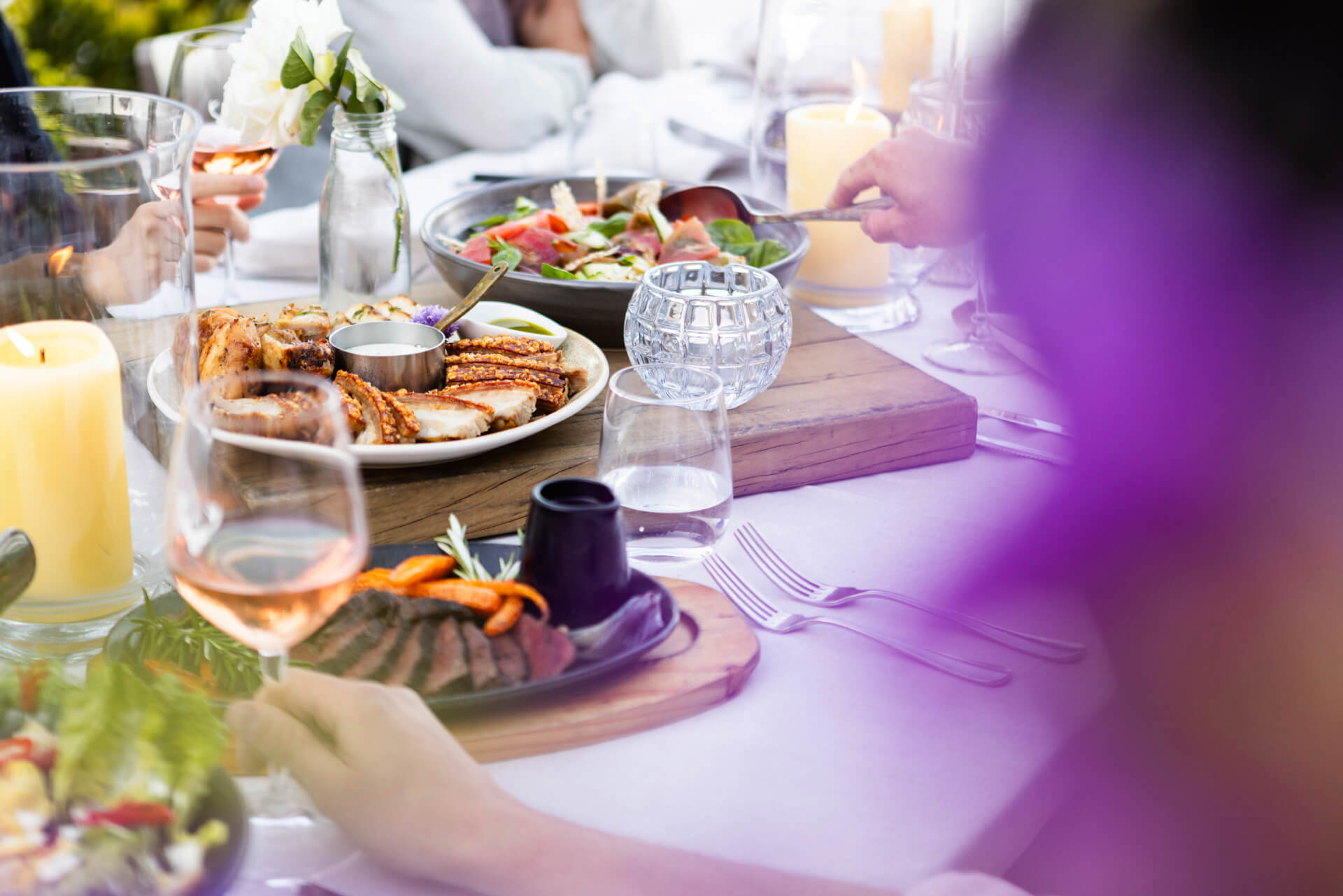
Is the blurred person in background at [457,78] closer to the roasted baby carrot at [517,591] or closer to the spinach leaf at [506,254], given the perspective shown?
the spinach leaf at [506,254]

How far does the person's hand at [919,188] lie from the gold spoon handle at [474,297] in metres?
0.51

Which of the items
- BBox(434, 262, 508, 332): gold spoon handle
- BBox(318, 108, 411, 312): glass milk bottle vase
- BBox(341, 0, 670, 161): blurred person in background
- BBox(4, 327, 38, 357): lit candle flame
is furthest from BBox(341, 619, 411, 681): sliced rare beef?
BBox(341, 0, 670, 161): blurred person in background

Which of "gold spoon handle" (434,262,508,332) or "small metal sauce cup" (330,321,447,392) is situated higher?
"gold spoon handle" (434,262,508,332)

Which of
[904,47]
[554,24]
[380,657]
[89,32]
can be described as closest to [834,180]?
[904,47]

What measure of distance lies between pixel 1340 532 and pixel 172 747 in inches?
27.7

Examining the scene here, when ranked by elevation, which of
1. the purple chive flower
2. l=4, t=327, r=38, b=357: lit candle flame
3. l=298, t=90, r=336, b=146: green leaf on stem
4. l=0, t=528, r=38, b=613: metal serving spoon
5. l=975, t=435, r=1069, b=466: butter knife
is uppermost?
l=298, t=90, r=336, b=146: green leaf on stem

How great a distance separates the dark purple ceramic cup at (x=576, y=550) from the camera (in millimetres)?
795

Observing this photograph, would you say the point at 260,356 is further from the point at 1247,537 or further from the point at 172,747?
the point at 1247,537

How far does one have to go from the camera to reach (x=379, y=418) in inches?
41.4

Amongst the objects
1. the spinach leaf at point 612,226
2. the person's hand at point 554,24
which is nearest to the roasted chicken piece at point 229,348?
the spinach leaf at point 612,226

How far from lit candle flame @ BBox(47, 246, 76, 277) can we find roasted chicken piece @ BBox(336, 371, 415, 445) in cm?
31

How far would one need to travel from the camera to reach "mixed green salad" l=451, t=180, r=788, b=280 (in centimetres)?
148

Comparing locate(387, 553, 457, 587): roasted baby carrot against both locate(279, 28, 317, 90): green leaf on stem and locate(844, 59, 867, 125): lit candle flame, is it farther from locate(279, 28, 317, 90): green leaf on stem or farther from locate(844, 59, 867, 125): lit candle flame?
locate(844, 59, 867, 125): lit candle flame

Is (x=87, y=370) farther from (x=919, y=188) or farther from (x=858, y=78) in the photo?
(x=858, y=78)
